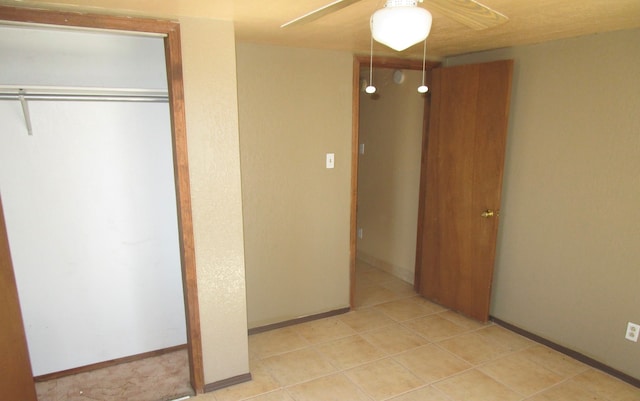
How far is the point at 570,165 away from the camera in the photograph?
2.66 meters

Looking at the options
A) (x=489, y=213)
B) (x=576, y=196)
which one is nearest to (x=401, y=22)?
(x=576, y=196)

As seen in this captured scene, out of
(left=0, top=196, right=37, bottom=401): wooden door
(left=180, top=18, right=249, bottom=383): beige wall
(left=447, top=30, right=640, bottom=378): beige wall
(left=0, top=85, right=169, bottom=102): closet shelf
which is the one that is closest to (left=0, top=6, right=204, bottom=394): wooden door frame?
(left=180, top=18, right=249, bottom=383): beige wall

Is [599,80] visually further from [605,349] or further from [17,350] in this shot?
[17,350]

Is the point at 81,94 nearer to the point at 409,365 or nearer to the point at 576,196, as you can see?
the point at 409,365

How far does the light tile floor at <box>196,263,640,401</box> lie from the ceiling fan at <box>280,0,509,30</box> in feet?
6.67

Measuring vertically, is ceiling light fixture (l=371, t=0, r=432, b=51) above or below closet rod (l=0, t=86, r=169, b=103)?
above

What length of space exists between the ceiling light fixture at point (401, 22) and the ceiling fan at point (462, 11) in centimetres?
7

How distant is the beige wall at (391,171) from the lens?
3.89 metres

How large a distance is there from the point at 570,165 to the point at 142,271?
9.76 feet

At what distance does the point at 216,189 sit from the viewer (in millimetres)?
2229

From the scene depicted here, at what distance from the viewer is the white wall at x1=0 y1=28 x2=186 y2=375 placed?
2305 millimetres

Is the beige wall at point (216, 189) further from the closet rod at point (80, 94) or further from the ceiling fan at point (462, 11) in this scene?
the ceiling fan at point (462, 11)

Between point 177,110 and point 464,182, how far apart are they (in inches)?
88.8

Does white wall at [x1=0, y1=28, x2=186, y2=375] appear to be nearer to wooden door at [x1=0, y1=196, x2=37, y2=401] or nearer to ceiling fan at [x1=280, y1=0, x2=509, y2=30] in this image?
wooden door at [x1=0, y1=196, x2=37, y2=401]
